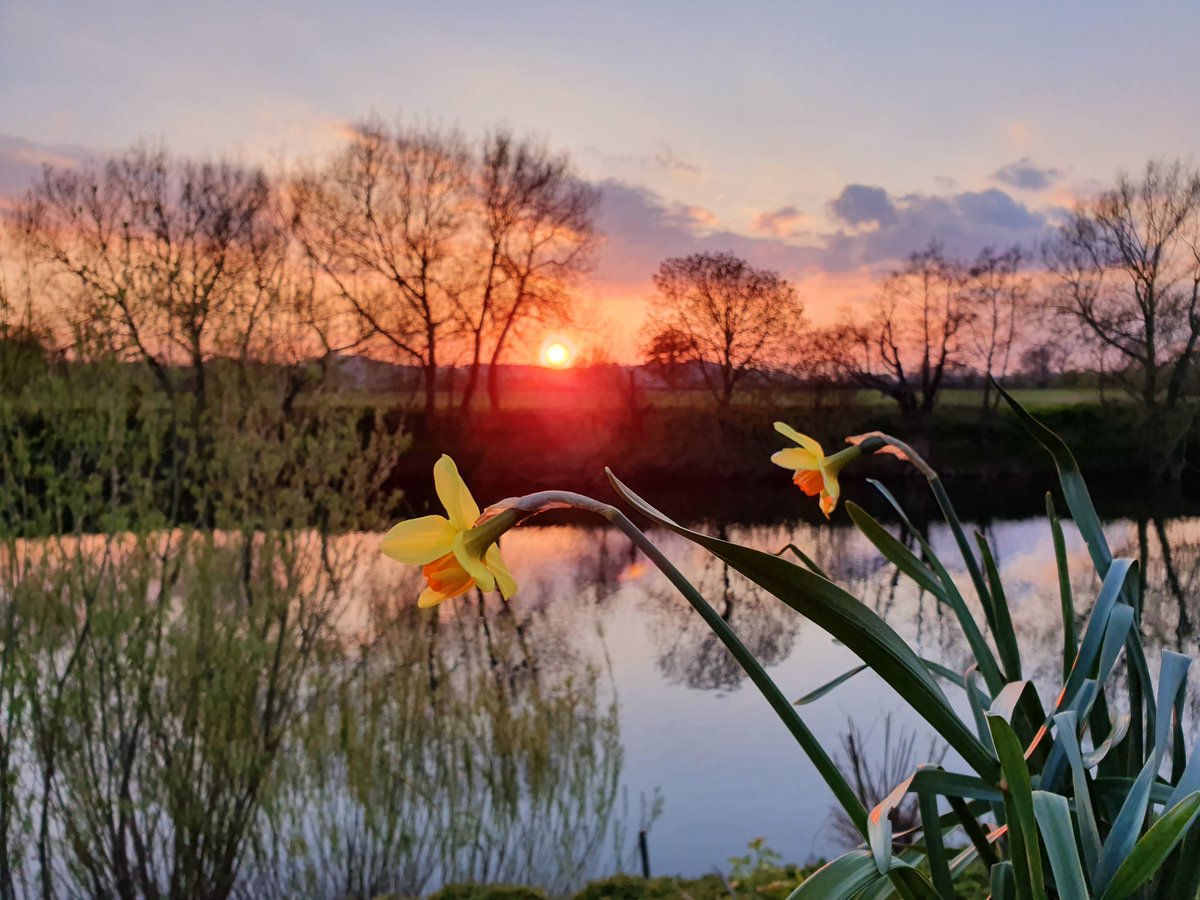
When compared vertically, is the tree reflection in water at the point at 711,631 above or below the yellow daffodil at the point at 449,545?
below

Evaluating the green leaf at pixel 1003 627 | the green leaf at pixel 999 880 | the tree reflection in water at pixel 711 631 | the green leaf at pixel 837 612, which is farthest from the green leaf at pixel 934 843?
the tree reflection in water at pixel 711 631

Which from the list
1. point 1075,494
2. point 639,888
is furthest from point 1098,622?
point 639,888

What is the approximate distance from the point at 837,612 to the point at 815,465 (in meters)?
0.59

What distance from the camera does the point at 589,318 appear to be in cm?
1336

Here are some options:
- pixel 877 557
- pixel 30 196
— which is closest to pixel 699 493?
pixel 877 557

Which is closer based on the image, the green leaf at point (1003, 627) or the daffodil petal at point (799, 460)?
the green leaf at point (1003, 627)

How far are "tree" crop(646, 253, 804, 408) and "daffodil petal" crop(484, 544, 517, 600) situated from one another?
473 inches

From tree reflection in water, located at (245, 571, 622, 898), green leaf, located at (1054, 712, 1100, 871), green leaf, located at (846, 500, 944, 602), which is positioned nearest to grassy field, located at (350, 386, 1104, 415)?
tree reflection in water, located at (245, 571, 622, 898)

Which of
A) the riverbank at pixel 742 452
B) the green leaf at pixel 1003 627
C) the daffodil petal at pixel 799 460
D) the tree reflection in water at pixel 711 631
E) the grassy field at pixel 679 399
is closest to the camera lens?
the green leaf at pixel 1003 627

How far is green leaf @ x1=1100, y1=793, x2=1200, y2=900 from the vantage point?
0.66 m

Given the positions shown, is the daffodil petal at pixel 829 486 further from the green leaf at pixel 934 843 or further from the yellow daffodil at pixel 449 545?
the yellow daffodil at pixel 449 545

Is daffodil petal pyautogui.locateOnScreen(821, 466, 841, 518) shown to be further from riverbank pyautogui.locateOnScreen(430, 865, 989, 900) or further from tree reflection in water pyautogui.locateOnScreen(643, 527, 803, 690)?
tree reflection in water pyautogui.locateOnScreen(643, 527, 803, 690)

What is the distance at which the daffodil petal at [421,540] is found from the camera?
2.36 ft

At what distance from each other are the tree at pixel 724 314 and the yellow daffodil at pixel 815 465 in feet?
37.6
